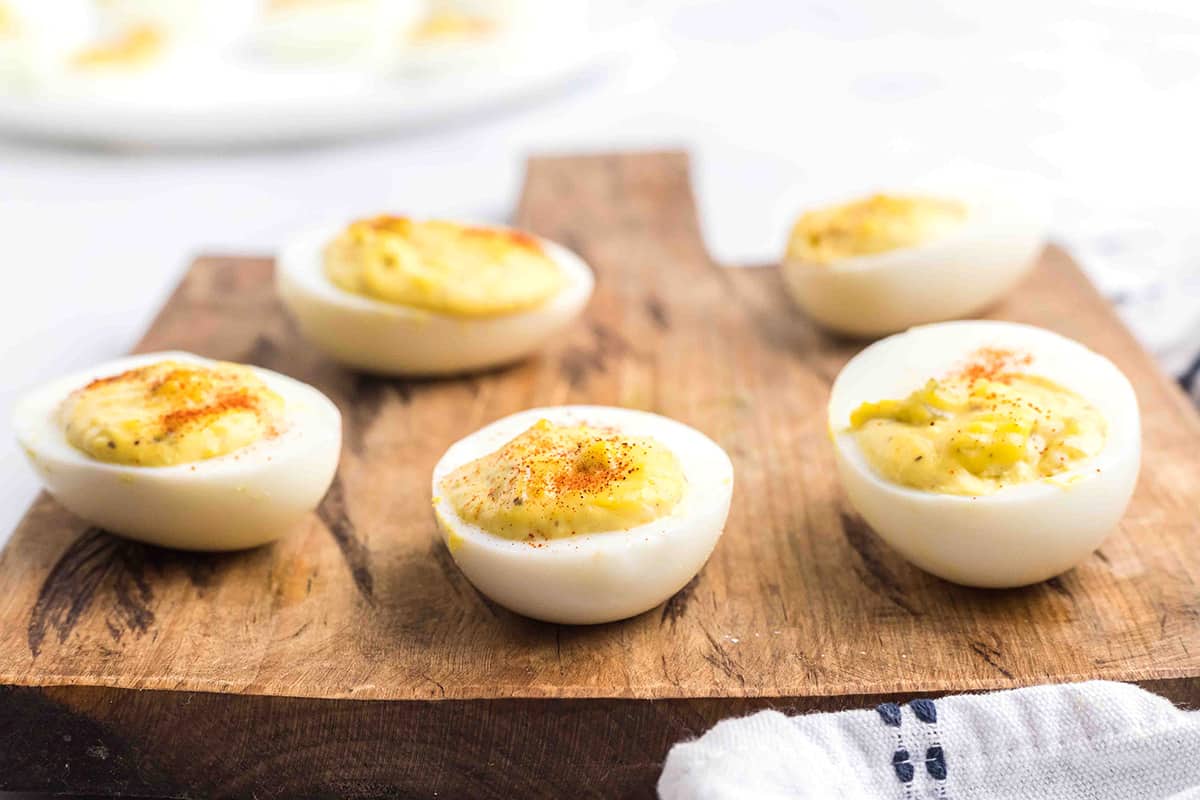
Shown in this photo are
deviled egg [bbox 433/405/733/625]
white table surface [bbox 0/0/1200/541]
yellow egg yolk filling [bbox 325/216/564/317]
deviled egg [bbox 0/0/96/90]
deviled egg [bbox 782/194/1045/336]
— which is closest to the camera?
deviled egg [bbox 433/405/733/625]

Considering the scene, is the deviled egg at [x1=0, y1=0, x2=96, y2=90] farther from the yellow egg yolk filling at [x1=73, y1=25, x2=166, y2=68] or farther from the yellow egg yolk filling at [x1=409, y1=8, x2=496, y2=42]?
the yellow egg yolk filling at [x1=409, y1=8, x2=496, y2=42]

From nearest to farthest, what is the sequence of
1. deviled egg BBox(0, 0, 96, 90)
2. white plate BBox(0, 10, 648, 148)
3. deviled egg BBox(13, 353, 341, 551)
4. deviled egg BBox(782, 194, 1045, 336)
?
deviled egg BBox(13, 353, 341, 551)
deviled egg BBox(782, 194, 1045, 336)
white plate BBox(0, 10, 648, 148)
deviled egg BBox(0, 0, 96, 90)

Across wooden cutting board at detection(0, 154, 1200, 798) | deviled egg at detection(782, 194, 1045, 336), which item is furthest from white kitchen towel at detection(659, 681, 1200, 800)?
deviled egg at detection(782, 194, 1045, 336)

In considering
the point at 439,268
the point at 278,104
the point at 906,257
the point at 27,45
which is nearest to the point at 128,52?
the point at 27,45

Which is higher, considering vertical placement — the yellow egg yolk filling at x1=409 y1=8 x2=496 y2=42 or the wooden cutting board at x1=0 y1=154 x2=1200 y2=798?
the wooden cutting board at x1=0 y1=154 x2=1200 y2=798

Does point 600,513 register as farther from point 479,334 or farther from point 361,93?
point 361,93

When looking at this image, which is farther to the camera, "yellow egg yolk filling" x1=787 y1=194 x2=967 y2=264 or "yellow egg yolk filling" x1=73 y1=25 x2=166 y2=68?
"yellow egg yolk filling" x1=73 y1=25 x2=166 y2=68

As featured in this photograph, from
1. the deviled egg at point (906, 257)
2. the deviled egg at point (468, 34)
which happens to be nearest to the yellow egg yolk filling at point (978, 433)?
the deviled egg at point (906, 257)

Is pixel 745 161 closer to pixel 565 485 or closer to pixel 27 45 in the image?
pixel 27 45
